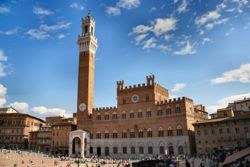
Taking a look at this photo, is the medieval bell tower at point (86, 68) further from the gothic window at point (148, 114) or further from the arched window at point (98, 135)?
the gothic window at point (148, 114)

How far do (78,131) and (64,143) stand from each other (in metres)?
7.11

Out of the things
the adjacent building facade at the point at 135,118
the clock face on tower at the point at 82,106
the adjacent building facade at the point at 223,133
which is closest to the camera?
the adjacent building facade at the point at 223,133

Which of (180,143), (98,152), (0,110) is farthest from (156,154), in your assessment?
(0,110)

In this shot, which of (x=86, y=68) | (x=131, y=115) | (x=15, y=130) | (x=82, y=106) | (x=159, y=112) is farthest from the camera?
(x=15, y=130)

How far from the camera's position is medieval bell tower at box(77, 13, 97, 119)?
60750mm

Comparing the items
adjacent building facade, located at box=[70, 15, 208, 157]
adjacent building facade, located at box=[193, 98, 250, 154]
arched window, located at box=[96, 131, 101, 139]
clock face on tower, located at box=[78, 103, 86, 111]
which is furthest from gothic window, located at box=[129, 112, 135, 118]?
Answer: adjacent building facade, located at box=[193, 98, 250, 154]

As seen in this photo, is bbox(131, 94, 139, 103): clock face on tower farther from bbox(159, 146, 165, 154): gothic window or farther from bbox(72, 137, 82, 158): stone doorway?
bbox(72, 137, 82, 158): stone doorway

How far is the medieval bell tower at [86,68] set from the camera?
199 feet

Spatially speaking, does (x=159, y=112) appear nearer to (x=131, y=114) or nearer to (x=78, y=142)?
(x=131, y=114)

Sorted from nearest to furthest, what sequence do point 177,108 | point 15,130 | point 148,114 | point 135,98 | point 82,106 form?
1. point 177,108
2. point 148,114
3. point 135,98
4. point 82,106
5. point 15,130

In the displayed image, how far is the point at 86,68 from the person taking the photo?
62.8 meters

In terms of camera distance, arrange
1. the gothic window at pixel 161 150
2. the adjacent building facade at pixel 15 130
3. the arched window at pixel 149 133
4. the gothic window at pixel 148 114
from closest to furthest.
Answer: the gothic window at pixel 161 150
the arched window at pixel 149 133
the gothic window at pixel 148 114
the adjacent building facade at pixel 15 130

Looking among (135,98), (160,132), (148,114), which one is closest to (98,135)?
(135,98)

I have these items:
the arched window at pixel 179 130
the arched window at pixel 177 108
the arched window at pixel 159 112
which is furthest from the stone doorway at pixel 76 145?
the arched window at pixel 177 108
